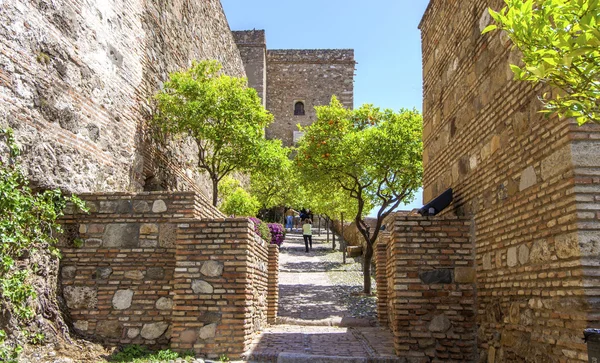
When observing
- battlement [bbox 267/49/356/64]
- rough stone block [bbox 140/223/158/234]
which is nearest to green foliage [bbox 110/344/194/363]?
rough stone block [bbox 140/223/158/234]

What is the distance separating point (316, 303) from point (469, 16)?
695 cm

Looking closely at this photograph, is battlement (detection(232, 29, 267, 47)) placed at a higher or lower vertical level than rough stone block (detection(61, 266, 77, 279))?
higher

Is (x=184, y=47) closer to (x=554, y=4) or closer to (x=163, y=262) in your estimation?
(x=163, y=262)

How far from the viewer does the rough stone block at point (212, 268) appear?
6109 mm

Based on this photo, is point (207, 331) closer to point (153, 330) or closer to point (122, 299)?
point (153, 330)

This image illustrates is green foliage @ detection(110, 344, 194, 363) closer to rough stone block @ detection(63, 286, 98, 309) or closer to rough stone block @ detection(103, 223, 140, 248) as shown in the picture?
rough stone block @ detection(63, 286, 98, 309)

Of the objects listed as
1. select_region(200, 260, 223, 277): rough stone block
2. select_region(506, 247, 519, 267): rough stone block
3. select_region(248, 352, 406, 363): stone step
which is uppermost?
select_region(506, 247, 519, 267): rough stone block

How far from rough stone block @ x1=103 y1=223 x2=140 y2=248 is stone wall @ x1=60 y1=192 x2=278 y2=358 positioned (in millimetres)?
12

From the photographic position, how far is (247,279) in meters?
6.14

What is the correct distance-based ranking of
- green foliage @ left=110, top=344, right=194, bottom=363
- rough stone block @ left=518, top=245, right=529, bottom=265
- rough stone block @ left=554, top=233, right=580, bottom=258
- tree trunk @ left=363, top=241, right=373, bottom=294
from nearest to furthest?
1. rough stone block @ left=554, top=233, right=580, bottom=258
2. rough stone block @ left=518, top=245, right=529, bottom=265
3. green foliage @ left=110, top=344, right=194, bottom=363
4. tree trunk @ left=363, top=241, right=373, bottom=294

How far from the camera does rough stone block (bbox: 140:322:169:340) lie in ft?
20.2

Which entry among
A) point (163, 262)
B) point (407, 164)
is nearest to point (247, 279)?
point (163, 262)

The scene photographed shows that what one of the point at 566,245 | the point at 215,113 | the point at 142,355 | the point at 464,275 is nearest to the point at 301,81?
the point at 215,113

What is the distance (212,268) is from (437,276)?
253cm
